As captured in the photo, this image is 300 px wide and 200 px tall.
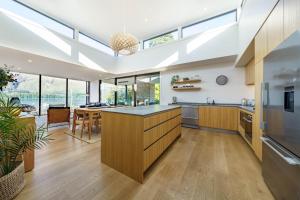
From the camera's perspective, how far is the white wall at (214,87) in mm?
4613

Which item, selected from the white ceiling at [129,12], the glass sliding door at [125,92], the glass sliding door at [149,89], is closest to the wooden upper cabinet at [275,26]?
the white ceiling at [129,12]

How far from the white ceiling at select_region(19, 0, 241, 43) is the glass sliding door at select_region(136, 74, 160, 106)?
2258mm

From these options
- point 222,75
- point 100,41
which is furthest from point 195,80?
point 100,41

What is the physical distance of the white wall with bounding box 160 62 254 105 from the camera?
15.1 ft

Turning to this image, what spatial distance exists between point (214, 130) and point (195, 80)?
1.97 meters

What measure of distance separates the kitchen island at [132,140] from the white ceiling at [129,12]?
11.3 feet

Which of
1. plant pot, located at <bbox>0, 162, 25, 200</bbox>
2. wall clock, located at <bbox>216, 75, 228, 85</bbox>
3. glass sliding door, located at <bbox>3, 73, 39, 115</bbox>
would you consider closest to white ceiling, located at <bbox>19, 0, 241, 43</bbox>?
wall clock, located at <bbox>216, 75, 228, 85</bbox>

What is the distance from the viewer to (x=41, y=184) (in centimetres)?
175

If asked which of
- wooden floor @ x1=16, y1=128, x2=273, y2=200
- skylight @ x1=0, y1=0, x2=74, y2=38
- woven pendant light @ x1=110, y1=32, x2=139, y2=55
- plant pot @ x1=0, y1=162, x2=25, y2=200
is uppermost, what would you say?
skylight @ x1=0, y1=0, x2=74, y2=38

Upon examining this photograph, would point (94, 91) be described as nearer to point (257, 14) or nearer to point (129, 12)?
point (129, 12)

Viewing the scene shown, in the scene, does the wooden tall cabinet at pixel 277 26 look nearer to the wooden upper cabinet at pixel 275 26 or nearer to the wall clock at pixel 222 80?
the wooden upper cabinet at pixel 275 26

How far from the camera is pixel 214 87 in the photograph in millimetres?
5066

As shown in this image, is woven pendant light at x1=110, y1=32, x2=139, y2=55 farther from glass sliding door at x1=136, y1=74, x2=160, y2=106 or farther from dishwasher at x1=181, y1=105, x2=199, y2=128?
glass sliding door at x1=136, y1=74, x2=160, y2=106

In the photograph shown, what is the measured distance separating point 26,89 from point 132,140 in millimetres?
6654
